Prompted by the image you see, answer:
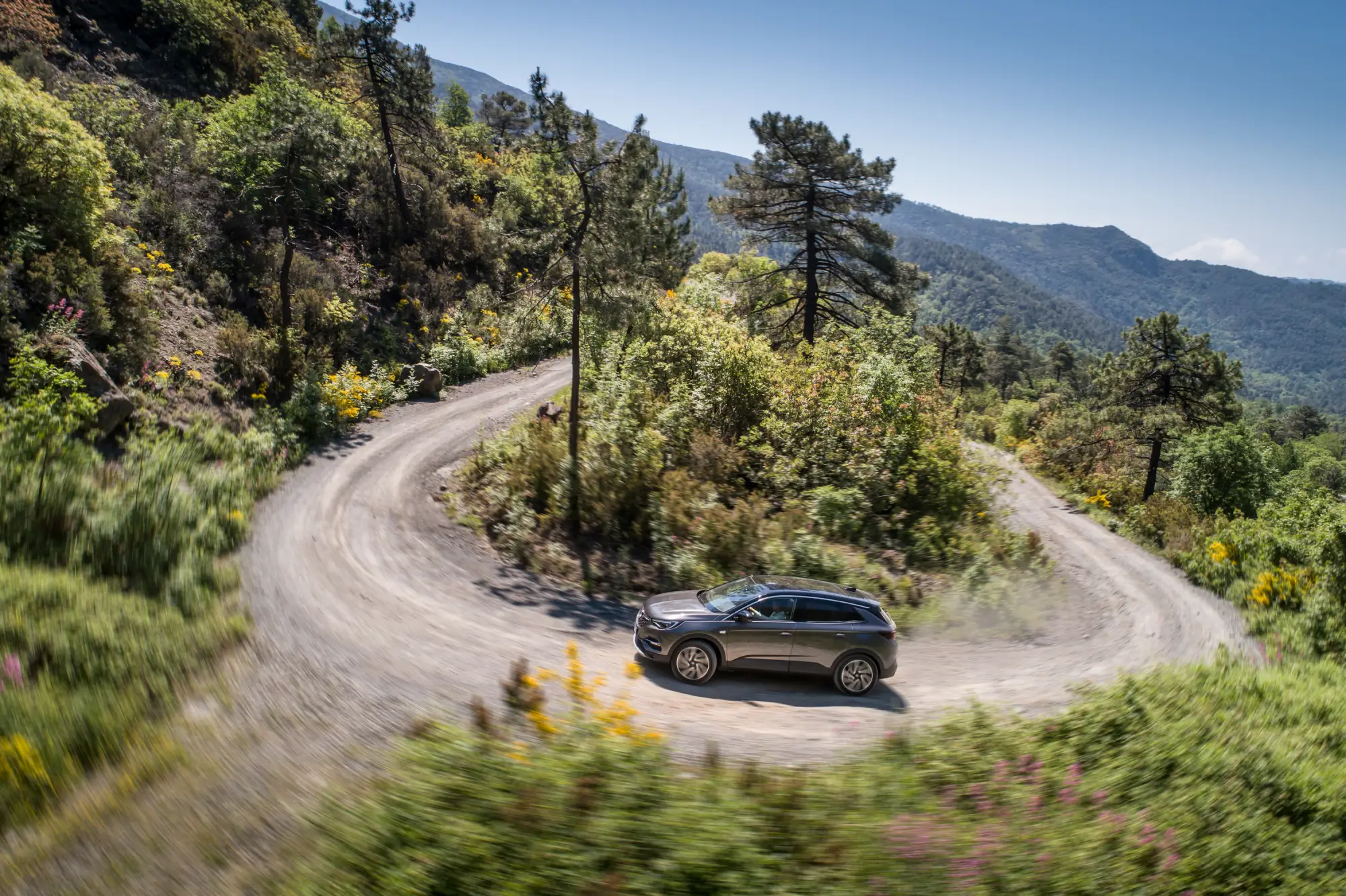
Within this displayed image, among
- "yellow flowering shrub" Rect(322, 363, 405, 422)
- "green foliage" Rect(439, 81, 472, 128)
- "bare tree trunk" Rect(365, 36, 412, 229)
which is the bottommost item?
"yellow flowering shrub" Rect(322, 363, 405, 422)

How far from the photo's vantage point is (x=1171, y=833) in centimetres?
549

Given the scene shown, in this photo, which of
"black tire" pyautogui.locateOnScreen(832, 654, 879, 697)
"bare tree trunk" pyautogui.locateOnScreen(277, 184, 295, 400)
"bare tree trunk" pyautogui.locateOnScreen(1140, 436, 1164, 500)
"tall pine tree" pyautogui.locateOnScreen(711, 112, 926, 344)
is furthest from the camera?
"bare tree trunk" pyautogui.locateOnScreen(1140, 436, 1164, 500)

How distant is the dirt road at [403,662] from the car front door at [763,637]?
467 mm

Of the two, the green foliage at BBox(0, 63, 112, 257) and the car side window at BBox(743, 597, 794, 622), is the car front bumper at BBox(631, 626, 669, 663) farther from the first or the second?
the green foliage at BBox(0, 63, 112, 257)

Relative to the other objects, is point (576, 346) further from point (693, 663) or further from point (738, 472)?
point (693, 663)

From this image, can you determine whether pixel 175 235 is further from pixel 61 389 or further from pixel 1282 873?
pixel 1282 873

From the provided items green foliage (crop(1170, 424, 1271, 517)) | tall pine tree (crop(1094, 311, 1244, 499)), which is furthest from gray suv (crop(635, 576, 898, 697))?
tall pine tree (crop(1094, 311, 1244, 499))

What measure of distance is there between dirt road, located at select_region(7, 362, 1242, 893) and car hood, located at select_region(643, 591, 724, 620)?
1001mm

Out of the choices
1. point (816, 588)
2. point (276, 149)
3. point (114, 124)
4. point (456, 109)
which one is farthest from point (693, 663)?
point (456, 109)

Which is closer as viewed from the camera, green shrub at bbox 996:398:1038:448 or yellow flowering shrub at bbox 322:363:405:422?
yellow flowering shrub at bbox 322:363:405:422

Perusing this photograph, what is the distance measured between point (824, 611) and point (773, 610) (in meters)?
0.83

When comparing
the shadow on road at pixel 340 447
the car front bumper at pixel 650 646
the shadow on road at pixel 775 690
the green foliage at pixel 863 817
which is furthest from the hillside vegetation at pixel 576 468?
the shadow on road at pixel 775 690

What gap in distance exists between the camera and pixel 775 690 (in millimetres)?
10359

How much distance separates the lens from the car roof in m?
10.5
